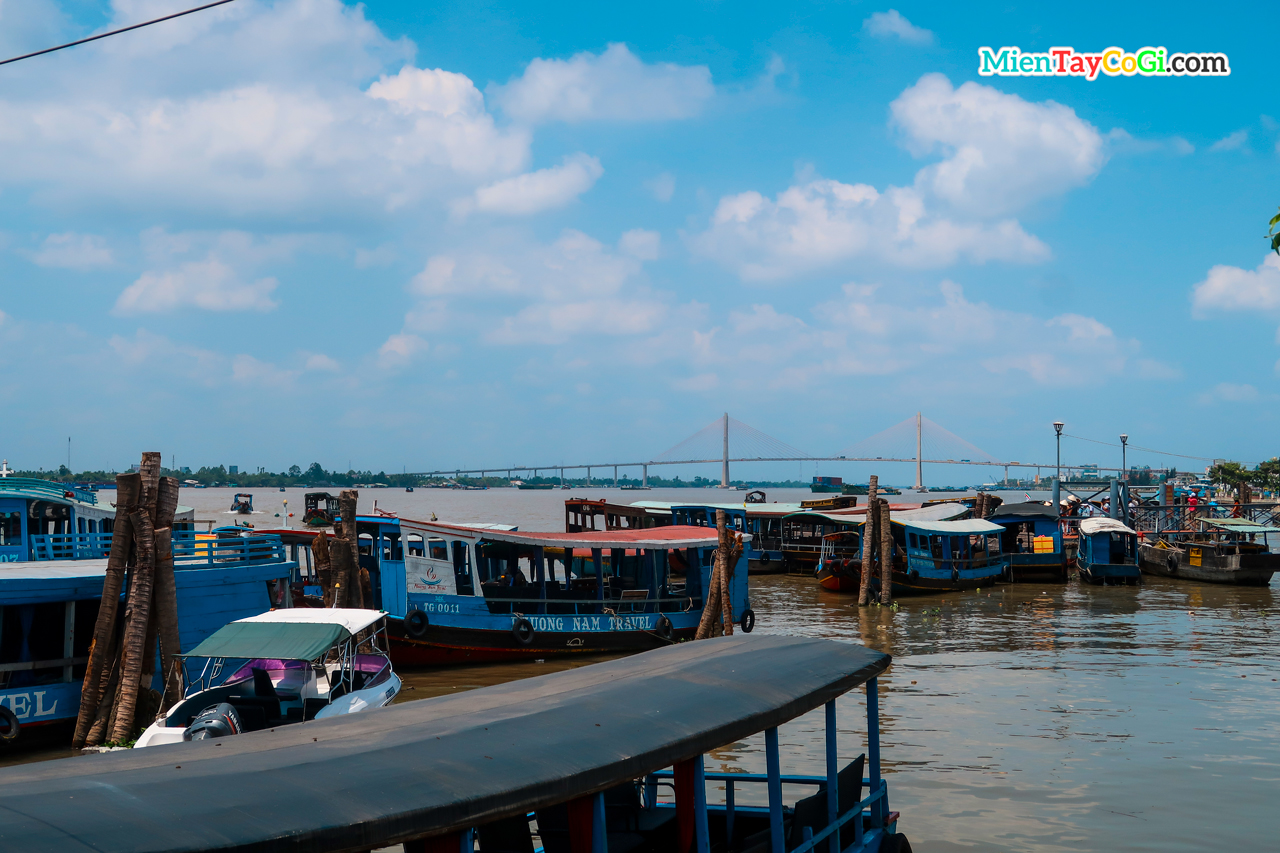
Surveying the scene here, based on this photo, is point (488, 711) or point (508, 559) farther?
point (508, 559)

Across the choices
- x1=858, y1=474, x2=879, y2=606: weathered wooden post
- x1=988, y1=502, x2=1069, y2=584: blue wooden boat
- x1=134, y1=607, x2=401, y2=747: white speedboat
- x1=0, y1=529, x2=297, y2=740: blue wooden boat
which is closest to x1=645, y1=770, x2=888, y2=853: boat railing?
x1=134, y1=607, x2=401, y2=747: white speedboat

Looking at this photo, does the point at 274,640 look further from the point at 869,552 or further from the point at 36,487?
the point at 869,552

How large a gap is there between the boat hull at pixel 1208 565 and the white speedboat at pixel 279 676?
30.2 meters

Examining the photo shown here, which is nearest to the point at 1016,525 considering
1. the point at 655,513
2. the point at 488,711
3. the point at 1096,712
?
the point at 655,513

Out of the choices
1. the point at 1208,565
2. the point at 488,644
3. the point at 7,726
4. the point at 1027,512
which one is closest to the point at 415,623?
the point at 488,644

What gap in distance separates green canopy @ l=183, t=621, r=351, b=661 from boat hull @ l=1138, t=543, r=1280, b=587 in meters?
31.2

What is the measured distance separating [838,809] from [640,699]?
2.34 metres

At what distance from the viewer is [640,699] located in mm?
5359

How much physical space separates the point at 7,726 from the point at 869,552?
2148cm

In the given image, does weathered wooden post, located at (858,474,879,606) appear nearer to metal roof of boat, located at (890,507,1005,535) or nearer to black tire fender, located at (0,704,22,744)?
metal roof of boat, located at (890,507,1005,535)

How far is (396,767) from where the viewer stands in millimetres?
3967

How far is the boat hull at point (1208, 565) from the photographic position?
3184 centimetres

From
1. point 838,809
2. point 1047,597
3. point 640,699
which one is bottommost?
point 1047,597

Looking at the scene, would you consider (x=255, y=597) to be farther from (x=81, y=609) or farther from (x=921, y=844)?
(x=921, y=844)
